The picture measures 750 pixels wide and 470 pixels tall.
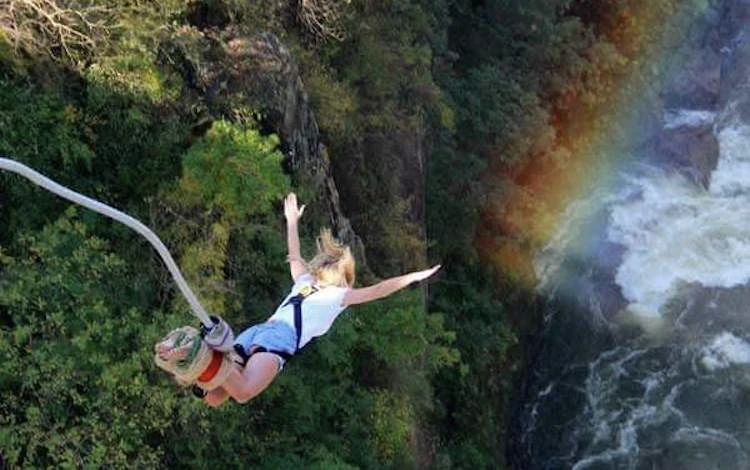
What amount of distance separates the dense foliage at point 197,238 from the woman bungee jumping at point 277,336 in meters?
3.85

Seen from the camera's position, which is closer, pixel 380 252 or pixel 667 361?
pixel 380 252

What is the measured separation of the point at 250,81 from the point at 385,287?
6286 millimetres

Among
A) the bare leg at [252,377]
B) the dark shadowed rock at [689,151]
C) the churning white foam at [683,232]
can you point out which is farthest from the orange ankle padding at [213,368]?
the dark shadowed rock at [689,151]

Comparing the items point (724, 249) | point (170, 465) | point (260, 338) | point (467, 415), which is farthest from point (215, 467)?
point (724, 249)

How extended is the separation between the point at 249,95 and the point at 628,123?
16473 millimetres

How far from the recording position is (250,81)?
35.4 ft

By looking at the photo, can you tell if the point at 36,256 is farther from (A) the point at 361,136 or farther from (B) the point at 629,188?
(B) the point at 629,188

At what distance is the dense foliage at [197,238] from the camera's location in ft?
29.4

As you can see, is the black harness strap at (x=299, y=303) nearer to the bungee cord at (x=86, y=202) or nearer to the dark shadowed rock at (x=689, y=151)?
the bungee cord at (x=86, y=202)

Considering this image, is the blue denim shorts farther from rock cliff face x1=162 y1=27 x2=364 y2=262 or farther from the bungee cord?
rock cliff face x1=162 y1=27 x2=364 y2=262

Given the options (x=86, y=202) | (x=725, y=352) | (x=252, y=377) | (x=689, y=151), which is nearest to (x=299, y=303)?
(x=252, y=377)

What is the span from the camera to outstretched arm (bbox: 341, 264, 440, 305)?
16.1ft

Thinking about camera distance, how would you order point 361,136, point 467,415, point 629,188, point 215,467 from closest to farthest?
point 215,467
point 361,136
point 467,415
point 629,188

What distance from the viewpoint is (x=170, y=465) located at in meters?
9.84
